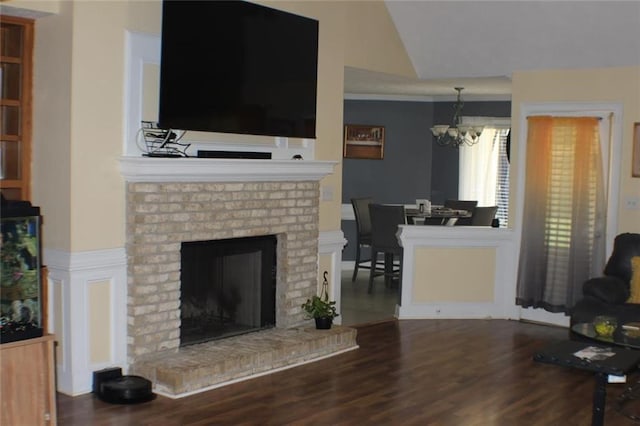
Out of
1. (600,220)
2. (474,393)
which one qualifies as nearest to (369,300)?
(600,220)

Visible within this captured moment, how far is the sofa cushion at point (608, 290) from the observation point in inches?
244

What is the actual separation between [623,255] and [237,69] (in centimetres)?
344

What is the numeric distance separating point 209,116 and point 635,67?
146 inches

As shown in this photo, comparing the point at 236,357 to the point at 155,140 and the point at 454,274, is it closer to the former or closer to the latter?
the point at 155,140

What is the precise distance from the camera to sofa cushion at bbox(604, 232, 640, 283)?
644cm

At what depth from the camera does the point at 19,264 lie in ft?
14.1

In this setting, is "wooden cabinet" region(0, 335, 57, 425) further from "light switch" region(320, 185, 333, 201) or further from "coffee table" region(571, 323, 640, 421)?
"coffee table" region(571, 323, 640, 421)

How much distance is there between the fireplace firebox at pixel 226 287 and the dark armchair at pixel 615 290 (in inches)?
94.2

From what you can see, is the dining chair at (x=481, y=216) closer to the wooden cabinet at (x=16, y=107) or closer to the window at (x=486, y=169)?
the window at (x=486, y=169)

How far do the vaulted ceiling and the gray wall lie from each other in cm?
221

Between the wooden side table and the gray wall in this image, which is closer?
the wooden side table

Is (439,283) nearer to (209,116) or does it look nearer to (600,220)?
(600,220)

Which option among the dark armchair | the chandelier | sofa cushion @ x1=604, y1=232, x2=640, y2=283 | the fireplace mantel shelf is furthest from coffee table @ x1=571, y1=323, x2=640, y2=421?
the chandelier

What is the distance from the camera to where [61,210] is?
483 centimetres
